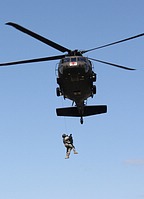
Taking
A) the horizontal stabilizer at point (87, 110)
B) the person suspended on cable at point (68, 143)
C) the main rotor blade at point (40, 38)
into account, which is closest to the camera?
the main rotor blade at point (40, 38)

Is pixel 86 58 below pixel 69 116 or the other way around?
the other way around

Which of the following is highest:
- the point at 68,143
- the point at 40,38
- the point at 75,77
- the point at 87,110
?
the point at 40,38

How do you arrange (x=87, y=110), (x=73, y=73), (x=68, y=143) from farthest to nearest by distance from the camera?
(x=87, y=110), (x=68, y=143), (x=73, y=73)

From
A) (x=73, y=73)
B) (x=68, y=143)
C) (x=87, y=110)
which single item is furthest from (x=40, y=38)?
(x=87, y=110)

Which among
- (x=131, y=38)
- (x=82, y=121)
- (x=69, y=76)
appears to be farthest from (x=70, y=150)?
(x=131, y=38)

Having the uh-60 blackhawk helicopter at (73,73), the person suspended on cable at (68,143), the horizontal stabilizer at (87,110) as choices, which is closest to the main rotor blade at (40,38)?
the uh-60 blackhawk helicopter at (73,73)

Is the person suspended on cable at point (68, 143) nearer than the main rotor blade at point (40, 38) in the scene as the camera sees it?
No

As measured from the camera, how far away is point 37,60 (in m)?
44.1

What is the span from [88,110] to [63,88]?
19.8ft

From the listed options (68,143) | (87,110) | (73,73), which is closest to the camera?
(73,73)

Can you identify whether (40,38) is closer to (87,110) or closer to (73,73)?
(73,73)

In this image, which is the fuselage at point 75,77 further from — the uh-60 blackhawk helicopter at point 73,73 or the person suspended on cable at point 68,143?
the person suspended on cable at point 68,143

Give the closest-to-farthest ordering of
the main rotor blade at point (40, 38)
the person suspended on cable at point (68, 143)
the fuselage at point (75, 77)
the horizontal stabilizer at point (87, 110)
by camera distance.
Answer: the main rotor blade at point (40, 38)
the fuselage at point (75, 77)
the person suspended on cable at point (68, 143)
the horizontal stabilizer at point (87, 110)

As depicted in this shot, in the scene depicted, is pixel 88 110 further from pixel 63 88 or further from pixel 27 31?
pixel 27 31
